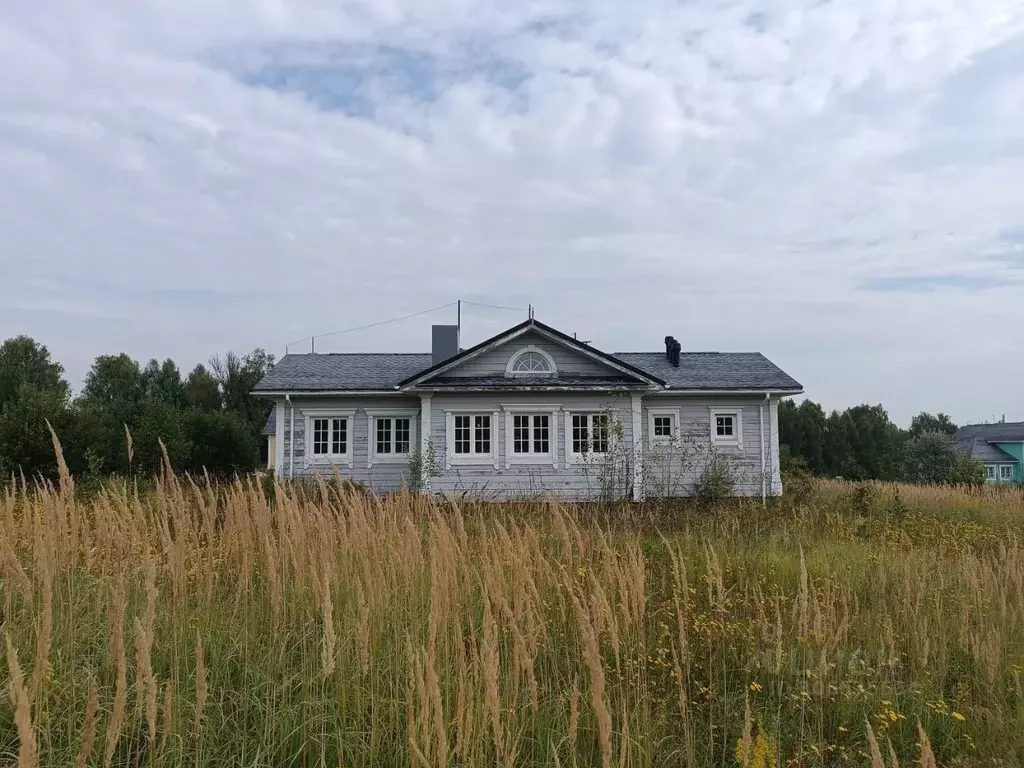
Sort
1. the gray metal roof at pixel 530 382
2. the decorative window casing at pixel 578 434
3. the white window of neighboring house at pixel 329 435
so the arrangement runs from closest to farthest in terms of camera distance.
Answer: the gray metal roof at pixel 530 382 < the decorative window casing at pixel 578 434 < the white window of neighboring house at pixel 329 435

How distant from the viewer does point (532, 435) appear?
1864cm

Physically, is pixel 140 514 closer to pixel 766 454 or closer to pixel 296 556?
pixel 296 556

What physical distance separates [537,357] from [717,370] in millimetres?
5605

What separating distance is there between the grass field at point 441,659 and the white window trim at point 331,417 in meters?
14.9

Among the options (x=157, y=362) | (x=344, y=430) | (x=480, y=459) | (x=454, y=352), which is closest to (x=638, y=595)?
(x=480, y=459)

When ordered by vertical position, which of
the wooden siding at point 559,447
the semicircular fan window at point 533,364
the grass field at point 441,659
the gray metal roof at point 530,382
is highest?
the semicircular fan window at point 533,364

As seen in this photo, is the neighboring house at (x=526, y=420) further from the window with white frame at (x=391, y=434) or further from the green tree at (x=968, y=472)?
the green tree at (x=968, y=472)

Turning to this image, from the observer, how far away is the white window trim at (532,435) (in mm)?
18406

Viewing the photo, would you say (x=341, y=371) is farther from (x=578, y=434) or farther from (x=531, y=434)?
(x=578, y=434)

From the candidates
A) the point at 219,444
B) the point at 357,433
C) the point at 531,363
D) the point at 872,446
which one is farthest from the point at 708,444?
the point at 872,446

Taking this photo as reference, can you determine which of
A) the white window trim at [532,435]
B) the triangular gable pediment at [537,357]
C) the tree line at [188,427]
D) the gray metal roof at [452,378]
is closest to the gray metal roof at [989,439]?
the tree line at [188,427]

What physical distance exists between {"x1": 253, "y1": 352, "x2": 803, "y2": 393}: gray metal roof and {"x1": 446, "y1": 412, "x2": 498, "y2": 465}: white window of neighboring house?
1.06 metres

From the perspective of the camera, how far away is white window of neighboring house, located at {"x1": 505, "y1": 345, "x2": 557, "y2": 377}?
61.4 feet

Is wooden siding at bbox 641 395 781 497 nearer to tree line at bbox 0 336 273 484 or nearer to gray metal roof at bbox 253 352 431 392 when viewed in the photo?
gray metal roof at bbox 253 352 431 392
